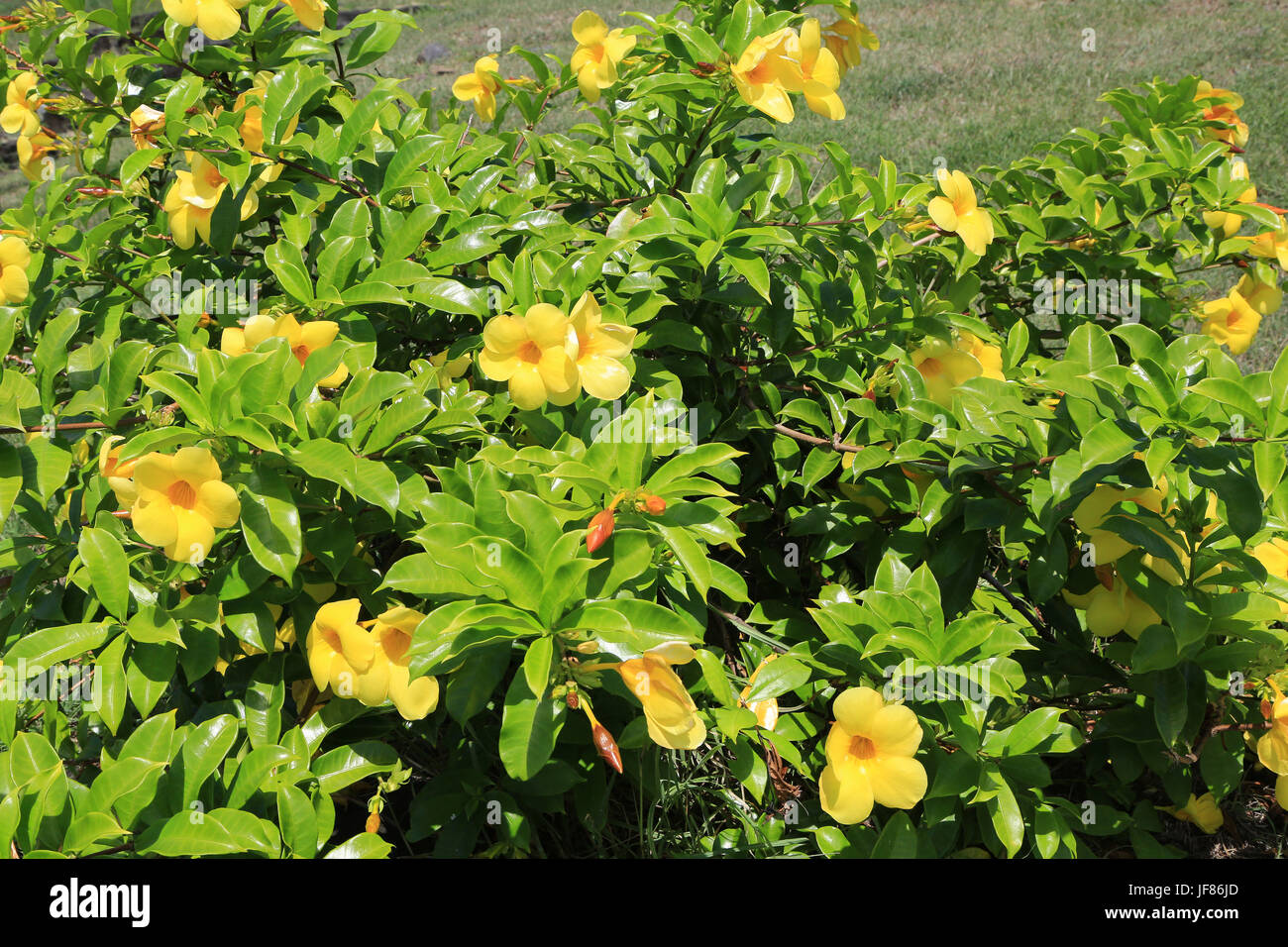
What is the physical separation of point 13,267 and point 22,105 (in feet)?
1.66

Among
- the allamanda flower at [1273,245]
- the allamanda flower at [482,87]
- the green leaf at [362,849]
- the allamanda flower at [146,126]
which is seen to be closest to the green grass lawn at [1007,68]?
the allamanda flower at [1273,245]

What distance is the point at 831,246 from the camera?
1.77m

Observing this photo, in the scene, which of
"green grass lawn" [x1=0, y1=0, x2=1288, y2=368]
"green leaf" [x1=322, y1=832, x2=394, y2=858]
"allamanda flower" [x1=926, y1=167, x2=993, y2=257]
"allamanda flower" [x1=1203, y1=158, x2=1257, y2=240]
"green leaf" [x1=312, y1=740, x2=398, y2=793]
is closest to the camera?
"green leaf" [x1=322, y1=832, x2=394, y2=858]

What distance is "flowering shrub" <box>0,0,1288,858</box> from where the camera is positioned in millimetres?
1251

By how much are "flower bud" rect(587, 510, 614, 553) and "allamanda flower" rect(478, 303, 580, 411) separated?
0.27 meters

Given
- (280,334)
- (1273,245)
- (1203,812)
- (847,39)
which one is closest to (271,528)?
(280,334)

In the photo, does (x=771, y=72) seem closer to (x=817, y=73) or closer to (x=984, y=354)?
(x=817, y=73)

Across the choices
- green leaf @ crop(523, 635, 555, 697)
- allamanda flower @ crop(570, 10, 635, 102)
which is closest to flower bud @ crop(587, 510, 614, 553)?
green leaf @ crop(523, 635, 555, 697)

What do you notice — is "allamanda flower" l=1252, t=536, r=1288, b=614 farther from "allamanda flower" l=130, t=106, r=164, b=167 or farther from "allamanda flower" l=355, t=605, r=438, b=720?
"allamanda flower" l=130, t=106, r=164, b=167

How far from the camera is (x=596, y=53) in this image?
1.98 metres

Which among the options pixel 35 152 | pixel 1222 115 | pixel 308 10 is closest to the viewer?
pixel 308 10

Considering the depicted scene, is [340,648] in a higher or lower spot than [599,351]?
lower
